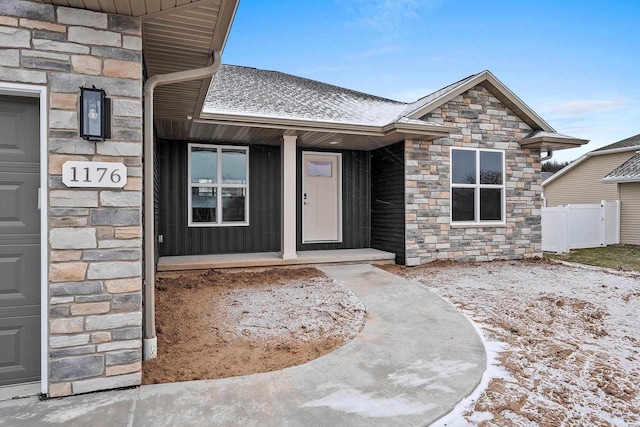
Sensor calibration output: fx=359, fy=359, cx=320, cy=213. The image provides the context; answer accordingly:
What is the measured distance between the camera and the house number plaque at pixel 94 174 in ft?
7.58

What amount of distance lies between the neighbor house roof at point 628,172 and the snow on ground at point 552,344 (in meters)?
7.58

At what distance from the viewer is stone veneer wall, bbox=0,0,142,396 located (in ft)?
7.40

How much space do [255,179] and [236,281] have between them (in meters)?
2.47

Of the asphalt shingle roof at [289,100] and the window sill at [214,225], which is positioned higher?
the asphalt shingle roof at [289,100]

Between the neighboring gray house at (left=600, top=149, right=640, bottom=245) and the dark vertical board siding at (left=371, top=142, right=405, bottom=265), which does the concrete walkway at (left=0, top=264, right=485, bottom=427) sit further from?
the neighboring gray house at (left=600, top=149, right=640, bottom=245)

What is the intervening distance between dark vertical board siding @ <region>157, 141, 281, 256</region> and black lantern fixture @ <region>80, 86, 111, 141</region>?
4588 mm

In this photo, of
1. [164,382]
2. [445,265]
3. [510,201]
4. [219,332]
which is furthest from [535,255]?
[164,382]

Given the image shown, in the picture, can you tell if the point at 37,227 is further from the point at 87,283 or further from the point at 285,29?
the point at 285,29

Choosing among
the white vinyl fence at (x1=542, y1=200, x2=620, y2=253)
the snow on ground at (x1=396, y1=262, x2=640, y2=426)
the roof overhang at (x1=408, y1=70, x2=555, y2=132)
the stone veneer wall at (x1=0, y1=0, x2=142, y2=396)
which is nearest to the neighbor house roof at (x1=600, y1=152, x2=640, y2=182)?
the white vinyl fence at (x1=542, y1=200, x2=620, y2=253)

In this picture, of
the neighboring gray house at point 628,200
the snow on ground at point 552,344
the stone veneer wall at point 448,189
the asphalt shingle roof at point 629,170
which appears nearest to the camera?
the snow on ground at point 552,344

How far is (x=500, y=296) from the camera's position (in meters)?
4.89

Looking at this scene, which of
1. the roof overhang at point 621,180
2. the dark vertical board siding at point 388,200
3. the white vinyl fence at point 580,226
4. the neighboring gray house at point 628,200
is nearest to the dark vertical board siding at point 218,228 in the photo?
the dark vertical board siding at point 388,200

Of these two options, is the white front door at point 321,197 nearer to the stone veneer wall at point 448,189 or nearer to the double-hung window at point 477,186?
the stone veneer wall at point 448,189

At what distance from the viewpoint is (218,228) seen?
7141mm
